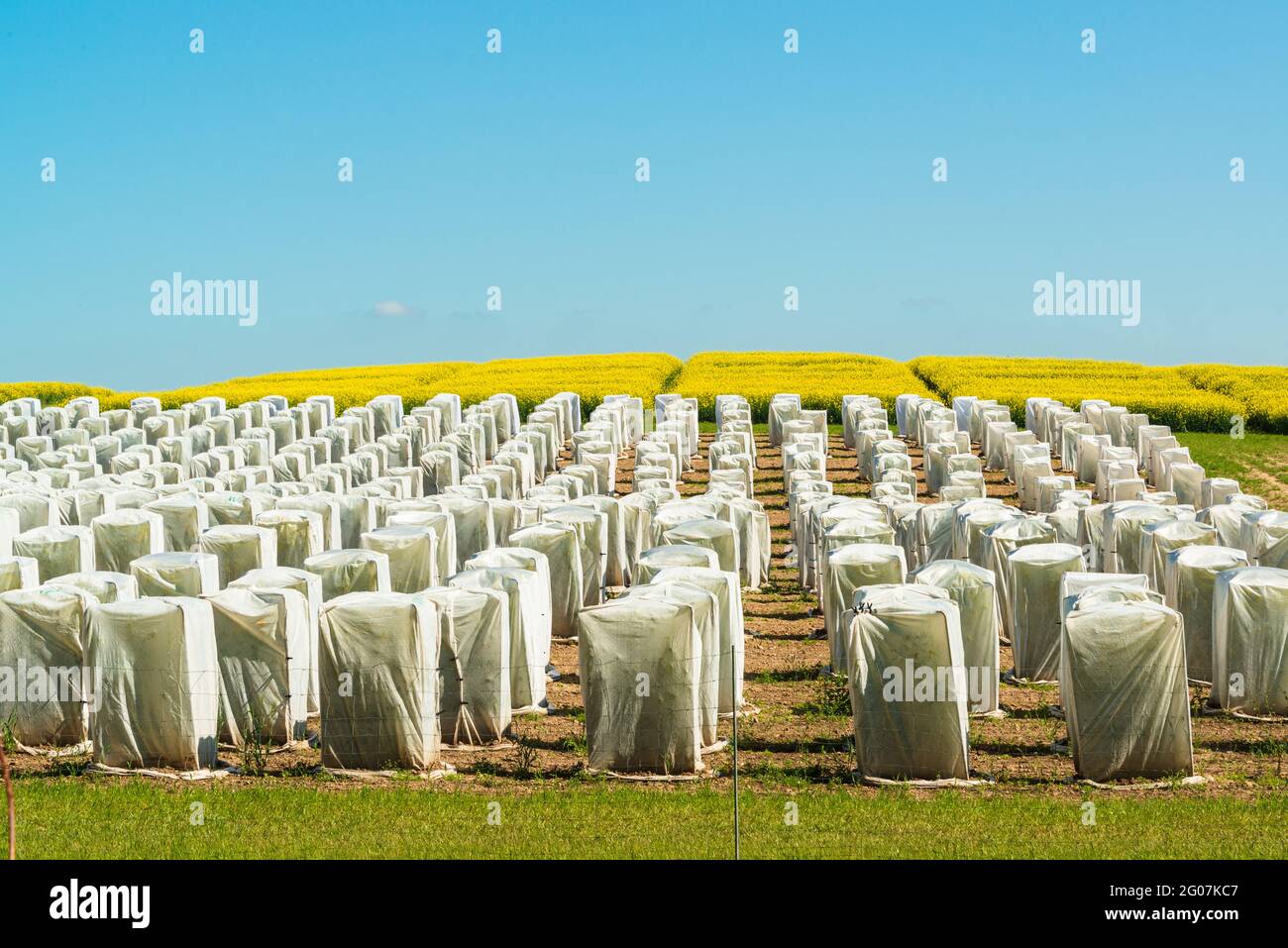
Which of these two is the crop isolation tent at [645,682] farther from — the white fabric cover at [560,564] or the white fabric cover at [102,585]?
the white fabric cover at [560,564]

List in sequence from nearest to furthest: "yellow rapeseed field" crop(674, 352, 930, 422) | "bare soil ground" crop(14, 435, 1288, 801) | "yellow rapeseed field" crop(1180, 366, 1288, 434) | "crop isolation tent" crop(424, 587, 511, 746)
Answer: "bare soil ground" crop(14, 435, 1288, 801) < "crop isolation tent" crop(424, 587, 511, 746) < "yellow rapeseed field" crop(1180, 366, 1288, 434) < "yellow rapeseed field" crop(674, 352, 930, 422)

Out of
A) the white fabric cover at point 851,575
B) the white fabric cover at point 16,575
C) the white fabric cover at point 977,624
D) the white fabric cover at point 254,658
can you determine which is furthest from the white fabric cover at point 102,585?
the white fabric cover at point 977,624

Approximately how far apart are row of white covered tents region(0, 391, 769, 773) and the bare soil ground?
0.44 m

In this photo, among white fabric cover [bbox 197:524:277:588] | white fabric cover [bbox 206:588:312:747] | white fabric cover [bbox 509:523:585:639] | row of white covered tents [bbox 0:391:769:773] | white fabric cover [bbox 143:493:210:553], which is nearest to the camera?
row of white covered tents [bbox 0:391:769:773]

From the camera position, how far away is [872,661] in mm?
16453

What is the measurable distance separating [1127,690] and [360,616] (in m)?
8.32

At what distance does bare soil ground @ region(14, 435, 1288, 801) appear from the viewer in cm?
1673

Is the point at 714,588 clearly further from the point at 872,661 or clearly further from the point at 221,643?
the point at 221,643

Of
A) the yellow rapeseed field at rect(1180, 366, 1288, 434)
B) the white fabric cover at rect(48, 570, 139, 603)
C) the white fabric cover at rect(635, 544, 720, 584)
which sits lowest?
the white fabric cover at rect(635, 544, 720, 584)

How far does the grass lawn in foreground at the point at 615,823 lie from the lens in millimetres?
14133

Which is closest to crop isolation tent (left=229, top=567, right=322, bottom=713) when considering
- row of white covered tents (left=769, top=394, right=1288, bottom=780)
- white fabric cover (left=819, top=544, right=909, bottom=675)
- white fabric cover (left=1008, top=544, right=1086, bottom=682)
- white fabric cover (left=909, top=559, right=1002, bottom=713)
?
row of white covered tents (left=769, top=394, right=1288, bottom=780)

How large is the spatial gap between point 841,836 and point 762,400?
151 feet

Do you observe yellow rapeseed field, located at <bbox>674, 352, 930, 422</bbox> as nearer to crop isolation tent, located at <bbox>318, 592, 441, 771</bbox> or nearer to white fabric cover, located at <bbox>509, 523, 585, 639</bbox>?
white fabric cover, located at <bbox>509, 523, 585, 639</bbox>

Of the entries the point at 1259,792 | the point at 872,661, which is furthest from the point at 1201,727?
the point at 872,661
